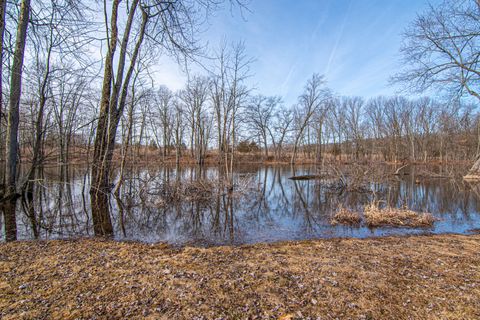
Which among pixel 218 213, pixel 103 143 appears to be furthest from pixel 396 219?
pixel 103 143

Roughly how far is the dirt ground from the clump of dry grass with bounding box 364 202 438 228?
241 centimetres

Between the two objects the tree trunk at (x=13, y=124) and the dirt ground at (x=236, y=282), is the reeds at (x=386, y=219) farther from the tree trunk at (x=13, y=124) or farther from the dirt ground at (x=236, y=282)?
the tree trunk at (x=13, y=124)

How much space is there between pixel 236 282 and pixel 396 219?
6.57m

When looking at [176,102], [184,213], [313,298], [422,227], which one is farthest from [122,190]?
[176,102]

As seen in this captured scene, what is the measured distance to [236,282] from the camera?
10.1ft

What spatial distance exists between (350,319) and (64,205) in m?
10.5

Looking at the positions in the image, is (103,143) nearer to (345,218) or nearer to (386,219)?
(345,218)

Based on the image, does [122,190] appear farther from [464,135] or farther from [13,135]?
[464,135]

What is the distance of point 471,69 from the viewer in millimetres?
12008

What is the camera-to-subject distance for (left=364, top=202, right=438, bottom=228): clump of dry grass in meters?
6.91

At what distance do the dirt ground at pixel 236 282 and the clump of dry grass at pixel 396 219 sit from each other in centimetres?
241

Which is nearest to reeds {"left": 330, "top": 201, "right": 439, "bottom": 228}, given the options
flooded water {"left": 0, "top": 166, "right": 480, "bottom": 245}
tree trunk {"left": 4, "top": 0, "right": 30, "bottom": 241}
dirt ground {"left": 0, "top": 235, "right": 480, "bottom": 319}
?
flooded water {"left": 0, "top": 166, "right": 480, "bottom": 245}

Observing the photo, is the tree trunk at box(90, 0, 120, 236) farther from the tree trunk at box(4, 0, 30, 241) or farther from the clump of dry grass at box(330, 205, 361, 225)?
the clump of dry grass at box(330, 205, 361, 225)

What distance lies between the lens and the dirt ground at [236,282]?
7.98 feet
